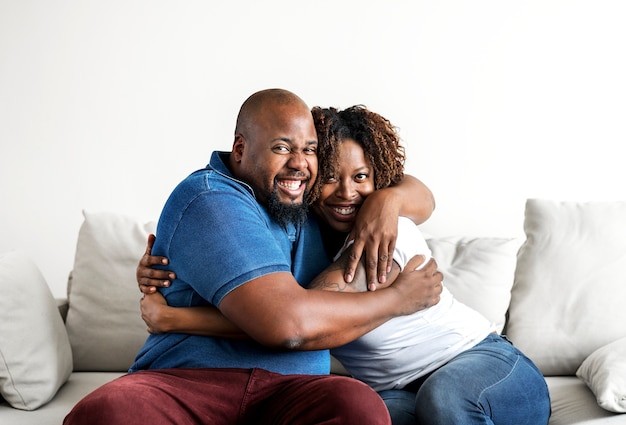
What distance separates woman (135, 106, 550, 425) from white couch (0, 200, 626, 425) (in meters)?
0.47

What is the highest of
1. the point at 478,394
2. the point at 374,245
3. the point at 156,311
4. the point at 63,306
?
the point at 374,245

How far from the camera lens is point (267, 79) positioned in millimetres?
3094

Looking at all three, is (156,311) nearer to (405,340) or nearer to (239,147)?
(239,147)

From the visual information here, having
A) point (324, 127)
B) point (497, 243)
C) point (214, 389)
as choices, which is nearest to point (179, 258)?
point (214, 389)

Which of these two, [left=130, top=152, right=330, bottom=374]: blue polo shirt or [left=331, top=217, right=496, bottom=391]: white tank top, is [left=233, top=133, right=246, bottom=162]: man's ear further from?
[left=331, top=217, right=496, bottom=391]: white tank top

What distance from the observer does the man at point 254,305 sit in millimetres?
1608

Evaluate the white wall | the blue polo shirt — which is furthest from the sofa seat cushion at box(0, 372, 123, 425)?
the white wall

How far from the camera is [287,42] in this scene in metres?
3.09

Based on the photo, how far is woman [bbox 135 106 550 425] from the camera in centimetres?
186

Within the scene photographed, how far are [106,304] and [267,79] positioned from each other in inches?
43.2

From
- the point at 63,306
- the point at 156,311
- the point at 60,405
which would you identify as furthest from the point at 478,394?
the point at 63,306

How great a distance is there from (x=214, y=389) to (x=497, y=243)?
138 centimetres

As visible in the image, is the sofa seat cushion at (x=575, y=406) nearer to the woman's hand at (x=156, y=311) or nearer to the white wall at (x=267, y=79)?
the white wall at (x=267, y=79)

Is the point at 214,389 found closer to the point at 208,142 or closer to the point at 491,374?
the point at 491,374
